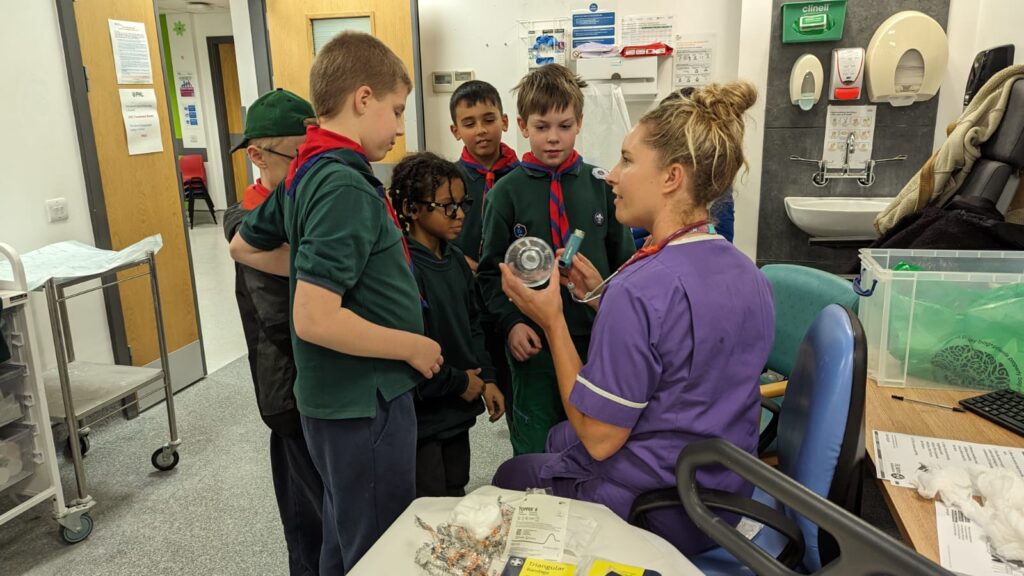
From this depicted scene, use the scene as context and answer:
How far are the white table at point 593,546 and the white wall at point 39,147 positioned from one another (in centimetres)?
223

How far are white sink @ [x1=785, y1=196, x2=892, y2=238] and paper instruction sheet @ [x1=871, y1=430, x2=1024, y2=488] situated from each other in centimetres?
221

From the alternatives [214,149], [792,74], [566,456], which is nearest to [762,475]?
[566,456]

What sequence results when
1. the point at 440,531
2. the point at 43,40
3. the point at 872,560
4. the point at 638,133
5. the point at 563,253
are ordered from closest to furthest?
the point at 872,560
the point at 440,531
the point at 638,133
the point at 563,253
the point at 43,40

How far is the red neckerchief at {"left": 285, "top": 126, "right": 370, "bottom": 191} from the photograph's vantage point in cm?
120

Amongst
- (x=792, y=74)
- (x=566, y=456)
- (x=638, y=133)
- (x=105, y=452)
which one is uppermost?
(x=792, y=74)

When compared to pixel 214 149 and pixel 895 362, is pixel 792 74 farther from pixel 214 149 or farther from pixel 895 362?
pixel 214 149

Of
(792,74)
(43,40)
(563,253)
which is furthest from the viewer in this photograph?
(792,74)

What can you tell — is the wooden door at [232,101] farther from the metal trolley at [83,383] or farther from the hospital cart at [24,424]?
the hospital cart at [24,424]

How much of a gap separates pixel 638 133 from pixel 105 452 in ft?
8.77

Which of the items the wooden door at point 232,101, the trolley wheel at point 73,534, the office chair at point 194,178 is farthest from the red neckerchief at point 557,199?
the wooden door at point 232,101

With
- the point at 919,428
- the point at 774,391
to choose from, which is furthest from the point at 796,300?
the point at 919,428

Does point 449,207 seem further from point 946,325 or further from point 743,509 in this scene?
point 946,325

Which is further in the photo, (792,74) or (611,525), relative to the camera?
(792,74)

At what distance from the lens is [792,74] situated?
3.43 m
